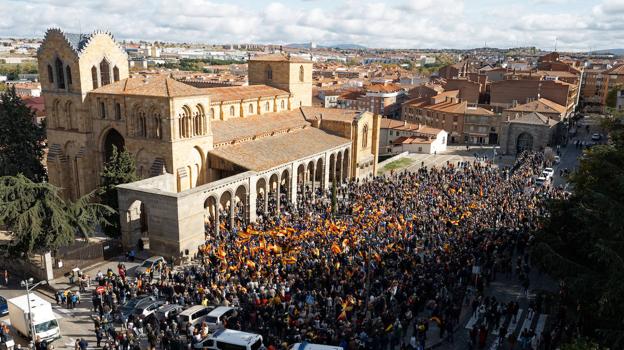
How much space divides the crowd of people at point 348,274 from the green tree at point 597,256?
3.14 metres

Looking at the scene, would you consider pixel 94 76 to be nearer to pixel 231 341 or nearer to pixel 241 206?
pixel 241 206

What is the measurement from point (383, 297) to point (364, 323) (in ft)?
5.86

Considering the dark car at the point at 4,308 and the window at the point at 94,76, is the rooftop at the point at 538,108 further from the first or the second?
the dark car at the point at 4,308

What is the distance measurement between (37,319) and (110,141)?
19948 millimetres

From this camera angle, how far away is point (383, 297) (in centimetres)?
2055

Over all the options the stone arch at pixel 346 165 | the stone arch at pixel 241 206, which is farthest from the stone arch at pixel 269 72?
the stone arch at pixel 241 206

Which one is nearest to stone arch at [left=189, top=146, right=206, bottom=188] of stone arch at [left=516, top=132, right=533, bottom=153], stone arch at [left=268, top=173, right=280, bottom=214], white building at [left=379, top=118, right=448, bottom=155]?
stone arch at [left=268, top=173, right=280, bottom=214]

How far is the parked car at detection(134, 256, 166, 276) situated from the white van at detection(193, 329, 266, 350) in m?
7.82

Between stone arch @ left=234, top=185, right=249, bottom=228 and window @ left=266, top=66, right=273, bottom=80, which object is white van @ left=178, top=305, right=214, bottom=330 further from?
window @ left=266, top=66, right=273, bottom=80

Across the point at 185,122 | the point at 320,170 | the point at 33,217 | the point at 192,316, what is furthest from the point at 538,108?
the point at 33,217

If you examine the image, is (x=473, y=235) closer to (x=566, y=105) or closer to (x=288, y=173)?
(x=288, y=173)

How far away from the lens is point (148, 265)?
2561 cm

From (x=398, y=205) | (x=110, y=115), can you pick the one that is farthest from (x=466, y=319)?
(x=110, y=115)

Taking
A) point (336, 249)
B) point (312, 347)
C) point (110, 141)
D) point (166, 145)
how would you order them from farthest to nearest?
point (110, 141) < point (166, 145) < point (336, 249) < point (312, 347)
